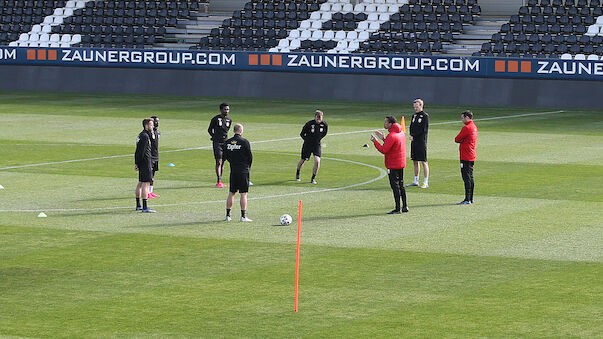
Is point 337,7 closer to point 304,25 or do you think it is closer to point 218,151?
point 304,25

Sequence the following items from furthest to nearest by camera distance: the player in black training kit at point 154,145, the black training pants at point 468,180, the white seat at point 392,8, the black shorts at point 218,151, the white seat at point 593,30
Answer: the white seat at point 392,8 < the white seat at point 593,30 < the black shorts at point 218,151 < the player in black training kit at point 154,145 < the black training pants at point 468,180

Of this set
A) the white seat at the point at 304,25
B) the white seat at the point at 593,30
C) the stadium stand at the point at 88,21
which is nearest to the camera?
the white seat at the point at 593,30

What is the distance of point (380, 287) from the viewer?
1523 centimetres

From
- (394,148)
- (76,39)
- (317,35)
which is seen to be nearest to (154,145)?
(394,148)

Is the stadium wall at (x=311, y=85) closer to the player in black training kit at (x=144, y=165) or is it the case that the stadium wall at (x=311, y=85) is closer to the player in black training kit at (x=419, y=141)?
the player in black training kit at (x=419, y=141)

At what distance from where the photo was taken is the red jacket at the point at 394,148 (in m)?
22.1

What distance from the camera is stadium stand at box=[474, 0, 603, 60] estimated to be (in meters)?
51.6

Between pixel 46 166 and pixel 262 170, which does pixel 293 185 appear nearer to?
pixel 262 170

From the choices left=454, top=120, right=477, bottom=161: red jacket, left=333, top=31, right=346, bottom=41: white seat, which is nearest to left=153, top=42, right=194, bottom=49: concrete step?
left=333, top=31, right=346, bottom=41: white seat

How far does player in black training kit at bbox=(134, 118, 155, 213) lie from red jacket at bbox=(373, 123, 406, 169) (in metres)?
4.50

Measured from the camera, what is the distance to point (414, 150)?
25.7m

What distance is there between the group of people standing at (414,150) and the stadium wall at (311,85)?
75.2 ft

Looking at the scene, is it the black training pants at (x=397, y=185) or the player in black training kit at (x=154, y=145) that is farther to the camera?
the player in black training kit at (x=154, y=145)

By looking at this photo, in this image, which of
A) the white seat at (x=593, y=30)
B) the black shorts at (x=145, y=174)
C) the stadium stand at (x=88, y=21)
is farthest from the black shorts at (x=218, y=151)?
the stadium stand at (x=88, y=21)
